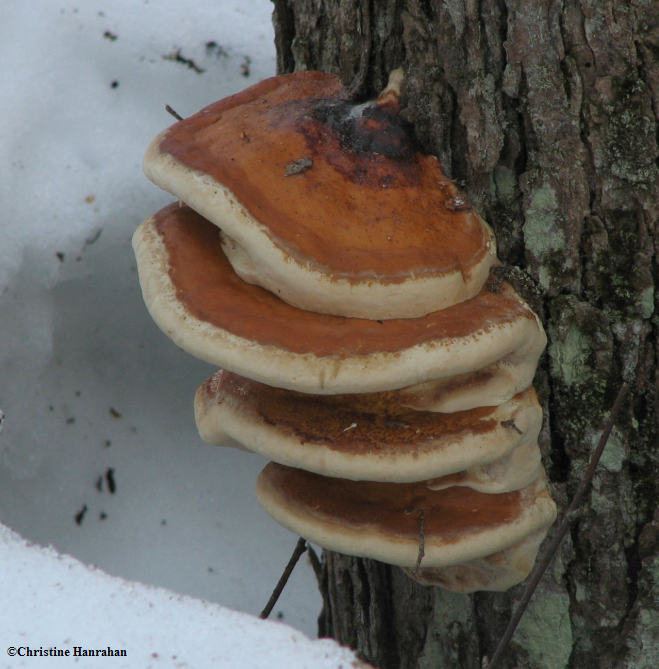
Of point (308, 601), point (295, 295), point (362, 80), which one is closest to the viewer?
point (295, 295)

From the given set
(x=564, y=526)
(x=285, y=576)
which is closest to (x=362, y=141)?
(x=564, y=526)

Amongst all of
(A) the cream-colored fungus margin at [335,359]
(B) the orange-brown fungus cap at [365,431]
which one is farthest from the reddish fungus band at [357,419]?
(A) the cream-colored fungus margin at [335,359]

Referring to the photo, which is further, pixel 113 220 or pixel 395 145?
pixel 113 220

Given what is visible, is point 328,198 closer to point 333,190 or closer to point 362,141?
point 333,190

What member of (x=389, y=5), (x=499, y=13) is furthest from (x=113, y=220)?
(x=499, y=13)

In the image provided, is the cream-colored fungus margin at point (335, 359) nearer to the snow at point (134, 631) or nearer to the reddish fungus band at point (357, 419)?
the reddish fungus band at point (357, 419)

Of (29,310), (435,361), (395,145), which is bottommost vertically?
(29,310)

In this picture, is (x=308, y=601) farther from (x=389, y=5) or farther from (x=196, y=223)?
(x=389, y=5)
